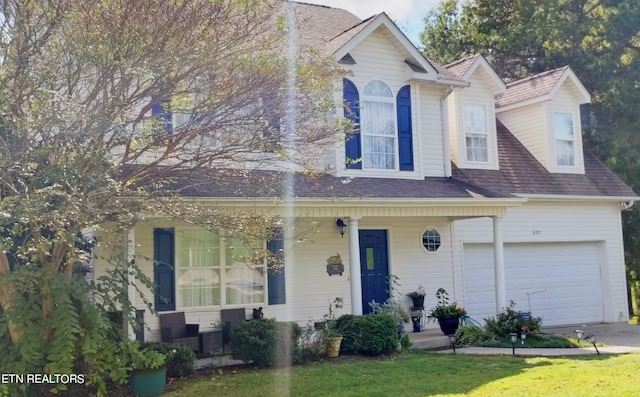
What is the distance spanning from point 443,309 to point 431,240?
2021mm

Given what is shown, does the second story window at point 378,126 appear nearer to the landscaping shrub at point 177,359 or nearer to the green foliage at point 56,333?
the landscaping shrub at point 177,359

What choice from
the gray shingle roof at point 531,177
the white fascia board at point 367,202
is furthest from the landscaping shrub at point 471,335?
the gray shingle roof at point 531,177

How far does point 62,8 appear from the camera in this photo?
7508mm

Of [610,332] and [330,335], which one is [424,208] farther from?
[610,332]

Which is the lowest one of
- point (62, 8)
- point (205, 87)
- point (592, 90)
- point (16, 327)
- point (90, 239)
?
point (16, 327)

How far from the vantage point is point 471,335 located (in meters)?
12.6

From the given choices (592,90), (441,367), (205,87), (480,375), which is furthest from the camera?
(592,90)

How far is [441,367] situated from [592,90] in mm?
13780

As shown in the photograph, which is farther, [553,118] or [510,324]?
[553,118]

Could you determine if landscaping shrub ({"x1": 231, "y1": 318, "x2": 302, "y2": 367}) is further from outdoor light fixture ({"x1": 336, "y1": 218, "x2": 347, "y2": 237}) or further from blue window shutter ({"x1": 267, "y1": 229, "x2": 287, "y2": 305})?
outdoor light fixture ({"x1": 336, "y1": 218, "x2": 347, "y2": 237})

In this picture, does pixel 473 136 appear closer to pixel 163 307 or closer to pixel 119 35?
pixel 163 307

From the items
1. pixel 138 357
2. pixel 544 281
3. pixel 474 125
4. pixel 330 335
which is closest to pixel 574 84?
pixel 474 125

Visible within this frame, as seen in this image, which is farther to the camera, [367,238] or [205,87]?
[367,238]

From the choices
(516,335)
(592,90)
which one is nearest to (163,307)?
(516,335)
